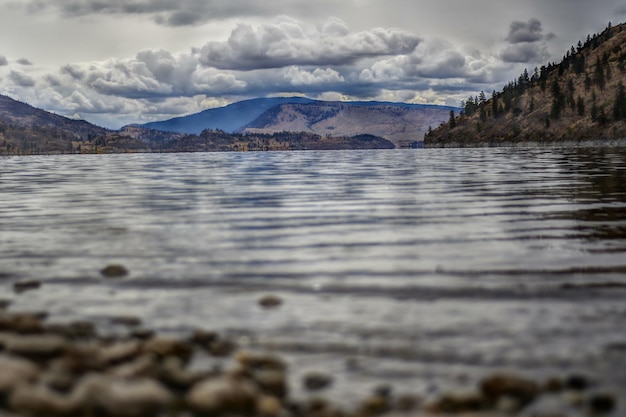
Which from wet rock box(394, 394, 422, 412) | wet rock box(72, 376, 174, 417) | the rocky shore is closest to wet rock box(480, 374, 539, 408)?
the rocky shore

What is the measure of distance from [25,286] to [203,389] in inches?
310

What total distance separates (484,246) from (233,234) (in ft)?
28.3

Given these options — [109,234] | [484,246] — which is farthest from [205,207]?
[484,246]

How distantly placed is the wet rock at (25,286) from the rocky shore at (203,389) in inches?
169

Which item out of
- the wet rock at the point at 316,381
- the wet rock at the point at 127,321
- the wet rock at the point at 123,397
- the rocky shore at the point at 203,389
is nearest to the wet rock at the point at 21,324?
the rocky shore at the point at 203,389

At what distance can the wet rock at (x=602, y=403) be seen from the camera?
6.46 metres

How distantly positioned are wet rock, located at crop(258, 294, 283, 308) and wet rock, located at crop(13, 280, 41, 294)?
18.2 feet

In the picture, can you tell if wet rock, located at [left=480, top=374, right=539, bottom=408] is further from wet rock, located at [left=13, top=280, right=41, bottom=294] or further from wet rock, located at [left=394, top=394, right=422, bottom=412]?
wet rock, located at [left=13, top=280, right=41, bottom=294]

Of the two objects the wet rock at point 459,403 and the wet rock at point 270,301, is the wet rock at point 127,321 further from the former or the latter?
the wet rock at point 459,403

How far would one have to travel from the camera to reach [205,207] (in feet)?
96.4

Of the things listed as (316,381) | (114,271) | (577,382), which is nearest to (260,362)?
(316,381)

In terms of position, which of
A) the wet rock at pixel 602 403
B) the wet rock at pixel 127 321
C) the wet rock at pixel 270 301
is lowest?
the wet rock at pixel 127 321

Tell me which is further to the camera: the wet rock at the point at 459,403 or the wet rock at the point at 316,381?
the wet rock at the point at 316,381

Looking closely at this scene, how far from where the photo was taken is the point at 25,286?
12.7 meters
